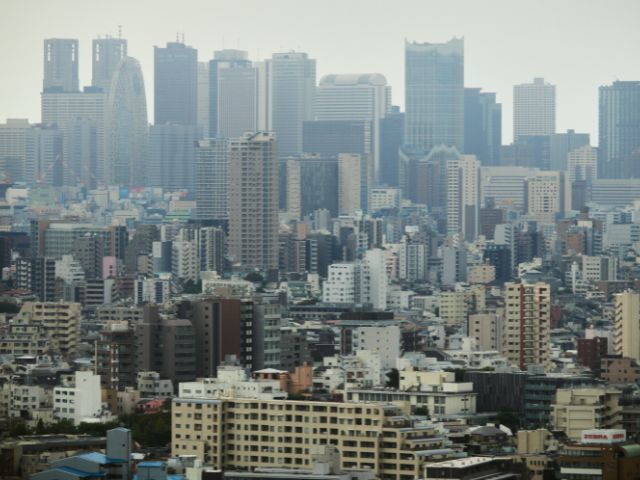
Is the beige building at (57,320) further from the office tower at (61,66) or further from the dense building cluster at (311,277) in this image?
the office tower at (61,66)

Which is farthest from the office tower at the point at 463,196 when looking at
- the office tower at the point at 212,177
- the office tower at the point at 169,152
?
the office tower at the point at 169,152

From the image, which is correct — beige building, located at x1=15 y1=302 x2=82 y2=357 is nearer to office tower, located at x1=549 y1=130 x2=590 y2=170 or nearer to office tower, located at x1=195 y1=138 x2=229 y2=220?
office tower, located at x1=195 y1=138 x2=229 y2=220

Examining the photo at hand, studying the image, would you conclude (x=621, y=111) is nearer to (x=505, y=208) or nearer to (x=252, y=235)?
(x=505, y=208)

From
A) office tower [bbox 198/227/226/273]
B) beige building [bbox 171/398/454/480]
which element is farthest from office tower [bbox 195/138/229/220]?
beige building [bbox 171/398/454/480]

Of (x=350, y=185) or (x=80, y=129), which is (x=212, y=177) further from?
(x=80, y=129)

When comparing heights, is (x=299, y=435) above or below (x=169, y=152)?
below

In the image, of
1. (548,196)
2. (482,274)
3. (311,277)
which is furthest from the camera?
(548,196)

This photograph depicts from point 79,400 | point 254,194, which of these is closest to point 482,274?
point 254,194
